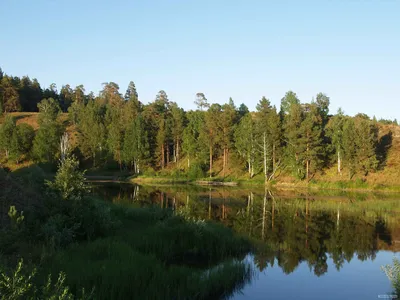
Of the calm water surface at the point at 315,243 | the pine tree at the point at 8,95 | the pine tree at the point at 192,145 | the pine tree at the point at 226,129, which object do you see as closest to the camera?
the calm water surface at the point at 315,243

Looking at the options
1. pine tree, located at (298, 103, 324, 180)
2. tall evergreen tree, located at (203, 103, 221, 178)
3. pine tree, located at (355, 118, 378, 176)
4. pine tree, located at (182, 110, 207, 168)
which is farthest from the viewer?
pine tree, located at (182, 110, 207, 168)

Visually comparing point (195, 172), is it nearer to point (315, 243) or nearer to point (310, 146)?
point (310, 146)

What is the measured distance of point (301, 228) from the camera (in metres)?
28.7

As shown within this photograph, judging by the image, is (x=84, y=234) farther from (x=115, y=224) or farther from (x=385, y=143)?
(x=385, y=143)

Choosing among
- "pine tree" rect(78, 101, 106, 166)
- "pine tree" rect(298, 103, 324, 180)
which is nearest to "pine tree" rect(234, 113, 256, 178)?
"pine tree" rect(298, 103, 324, 180)

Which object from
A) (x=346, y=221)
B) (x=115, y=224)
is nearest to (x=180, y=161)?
(x=346, y=221)

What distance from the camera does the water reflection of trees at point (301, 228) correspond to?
20.4m

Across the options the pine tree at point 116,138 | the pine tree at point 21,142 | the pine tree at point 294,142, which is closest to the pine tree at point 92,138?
the pine tree at point 116,138

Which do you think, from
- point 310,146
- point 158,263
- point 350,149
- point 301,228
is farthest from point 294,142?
point 158,263

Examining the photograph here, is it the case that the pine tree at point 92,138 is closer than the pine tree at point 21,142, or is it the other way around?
the pine tree at point 21,142

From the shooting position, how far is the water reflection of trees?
20391mm

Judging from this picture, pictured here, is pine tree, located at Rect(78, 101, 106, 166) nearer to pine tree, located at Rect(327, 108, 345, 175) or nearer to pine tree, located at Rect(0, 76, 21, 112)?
pine tree, located at Rect(0, 76, 21, 112)

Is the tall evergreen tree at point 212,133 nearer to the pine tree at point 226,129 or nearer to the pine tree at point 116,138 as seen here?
the pine tree at point 226,129

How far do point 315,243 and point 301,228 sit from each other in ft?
15.9
